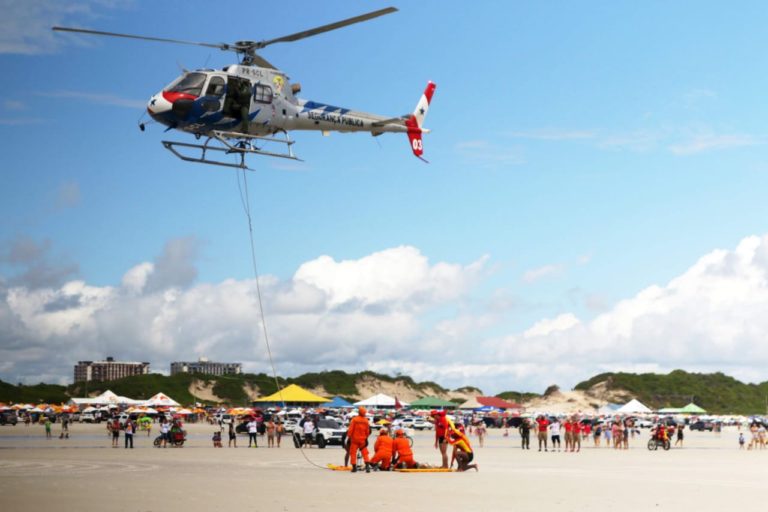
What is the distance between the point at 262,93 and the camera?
2895 centimetres

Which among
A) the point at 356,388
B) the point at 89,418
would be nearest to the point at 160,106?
the point at 89,418

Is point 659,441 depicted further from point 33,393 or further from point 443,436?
point 33,393

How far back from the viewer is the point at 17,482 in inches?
781

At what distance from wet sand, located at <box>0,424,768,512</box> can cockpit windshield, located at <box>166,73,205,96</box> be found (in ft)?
32.1

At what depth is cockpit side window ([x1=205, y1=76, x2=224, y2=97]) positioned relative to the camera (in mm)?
27594

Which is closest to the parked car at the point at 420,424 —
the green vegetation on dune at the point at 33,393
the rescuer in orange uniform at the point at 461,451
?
the rescuer in orange uniform at the point at 461,451

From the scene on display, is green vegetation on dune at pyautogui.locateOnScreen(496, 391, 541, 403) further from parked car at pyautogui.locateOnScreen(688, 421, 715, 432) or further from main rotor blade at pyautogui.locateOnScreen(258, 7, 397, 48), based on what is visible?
main rotor blade at pyautogui.locateOnScreen(258, 7, 397, 48)

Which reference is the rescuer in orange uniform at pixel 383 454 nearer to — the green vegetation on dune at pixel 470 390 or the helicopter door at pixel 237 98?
the helicopter door at pixel 237 98

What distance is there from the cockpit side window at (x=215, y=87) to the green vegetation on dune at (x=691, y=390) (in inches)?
5430

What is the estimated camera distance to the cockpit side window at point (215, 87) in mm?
27594

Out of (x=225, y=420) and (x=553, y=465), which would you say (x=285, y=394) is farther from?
(x=553, y=465)

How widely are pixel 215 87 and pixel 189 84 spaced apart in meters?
0.70

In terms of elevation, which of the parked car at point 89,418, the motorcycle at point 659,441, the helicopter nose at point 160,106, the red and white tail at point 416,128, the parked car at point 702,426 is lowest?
the parked car at point 702,426

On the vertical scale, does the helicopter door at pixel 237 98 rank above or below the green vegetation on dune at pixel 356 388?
above
